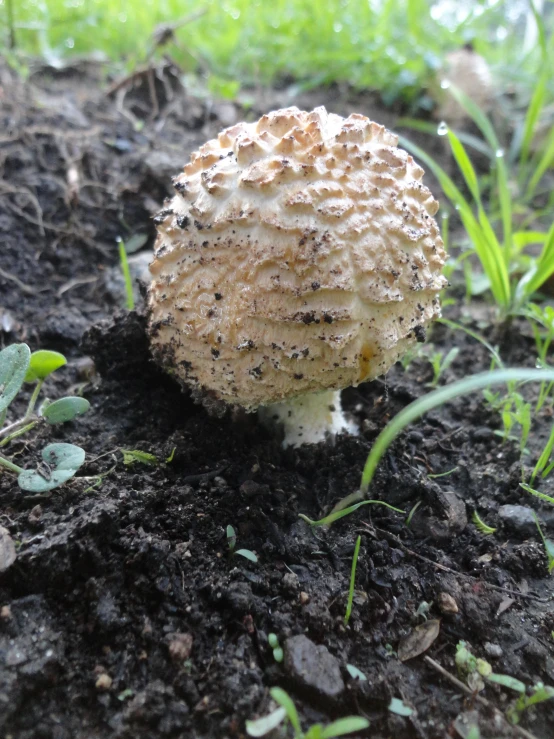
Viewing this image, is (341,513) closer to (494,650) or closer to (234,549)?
(234,549)

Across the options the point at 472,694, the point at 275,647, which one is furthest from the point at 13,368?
the point at 472,694

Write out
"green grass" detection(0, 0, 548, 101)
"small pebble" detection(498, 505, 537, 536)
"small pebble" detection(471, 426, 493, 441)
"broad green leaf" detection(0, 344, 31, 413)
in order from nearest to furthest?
"broad green leaf" detection(0, 344, 31, 413)
"small pebble" detection(498, 505, 537, 536)
"small pebble" detection(471, 426, 493, 441)
"green grass" detection(0, 0, 548, 101)

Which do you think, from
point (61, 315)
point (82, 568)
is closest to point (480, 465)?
point (82, 568)

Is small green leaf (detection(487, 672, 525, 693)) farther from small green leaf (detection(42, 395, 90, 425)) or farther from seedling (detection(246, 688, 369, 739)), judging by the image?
small green leaf (detection(42, 395, 90, 425))

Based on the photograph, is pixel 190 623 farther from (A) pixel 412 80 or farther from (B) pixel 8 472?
(A) pixel 412 80

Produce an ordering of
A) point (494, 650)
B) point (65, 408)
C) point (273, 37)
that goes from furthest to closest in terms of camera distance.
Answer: point (273, 37), point (65, 408), point (494, 650)

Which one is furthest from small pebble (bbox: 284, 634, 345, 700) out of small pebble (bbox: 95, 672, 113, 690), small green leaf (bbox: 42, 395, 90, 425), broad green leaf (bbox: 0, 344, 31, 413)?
broad green leaf (bbox: 0, 344, 31, 413)

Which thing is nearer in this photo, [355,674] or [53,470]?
[355,674]
